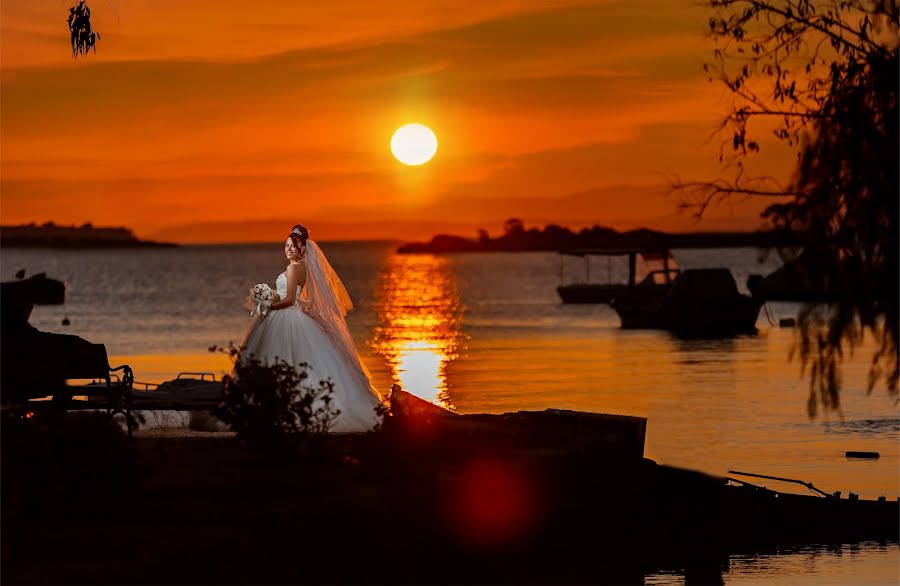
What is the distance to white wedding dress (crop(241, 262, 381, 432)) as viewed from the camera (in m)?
21.7

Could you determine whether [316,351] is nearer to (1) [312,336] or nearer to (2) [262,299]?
(1) [312,336]

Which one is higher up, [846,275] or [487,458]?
[846,275]

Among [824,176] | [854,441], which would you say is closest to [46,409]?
[824,176]

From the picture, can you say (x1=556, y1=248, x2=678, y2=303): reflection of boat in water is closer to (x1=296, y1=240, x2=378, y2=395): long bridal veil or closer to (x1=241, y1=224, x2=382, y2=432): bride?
(x1=296, y1=240, x2=378, y2=395): long bridal veil

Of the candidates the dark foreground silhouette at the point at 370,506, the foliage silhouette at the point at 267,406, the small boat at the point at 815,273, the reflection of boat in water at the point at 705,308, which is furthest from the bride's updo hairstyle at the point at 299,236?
the reflection of boat in water at the point at 705,308

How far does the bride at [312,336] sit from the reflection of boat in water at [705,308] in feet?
231

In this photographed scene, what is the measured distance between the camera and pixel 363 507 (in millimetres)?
15719

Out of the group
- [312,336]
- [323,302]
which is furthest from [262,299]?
[323,302]

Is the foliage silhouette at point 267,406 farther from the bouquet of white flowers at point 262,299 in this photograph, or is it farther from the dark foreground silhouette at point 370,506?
the bouquet of white flowers at point 262,299

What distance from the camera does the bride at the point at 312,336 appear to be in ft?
71.4

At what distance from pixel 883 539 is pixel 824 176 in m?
10.3

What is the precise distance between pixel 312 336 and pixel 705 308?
235ft

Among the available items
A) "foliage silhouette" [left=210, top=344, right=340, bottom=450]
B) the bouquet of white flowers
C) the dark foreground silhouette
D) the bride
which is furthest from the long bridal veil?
"foliage silhouette" [left=210, top=344, right=340, bottom=450]

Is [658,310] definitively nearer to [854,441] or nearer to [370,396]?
[854,441]
